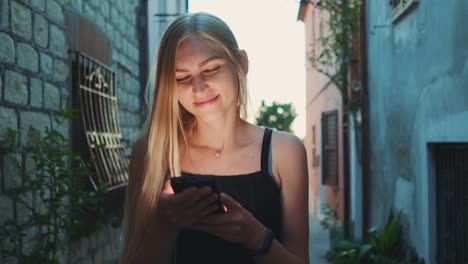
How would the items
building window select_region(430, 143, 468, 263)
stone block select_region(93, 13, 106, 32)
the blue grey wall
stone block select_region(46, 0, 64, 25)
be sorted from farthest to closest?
stone block select_region(93, 13, 106, 32), building window select_region(430, 143, 468, 263), the blue grey wall, stone block select_region(46, 0, 64, 25)

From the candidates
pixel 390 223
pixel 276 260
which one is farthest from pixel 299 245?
pixel 390 223

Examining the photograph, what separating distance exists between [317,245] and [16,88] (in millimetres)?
6528

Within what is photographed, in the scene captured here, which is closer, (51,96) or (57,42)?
(51,96)

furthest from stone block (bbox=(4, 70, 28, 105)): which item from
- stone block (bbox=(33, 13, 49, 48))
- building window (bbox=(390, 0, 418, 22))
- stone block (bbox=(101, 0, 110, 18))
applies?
building window (bbox=(390, 0, 418, 22))

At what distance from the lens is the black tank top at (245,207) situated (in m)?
1.61

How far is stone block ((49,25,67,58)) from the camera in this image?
368 cm

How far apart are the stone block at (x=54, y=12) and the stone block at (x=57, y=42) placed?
5 centimetres

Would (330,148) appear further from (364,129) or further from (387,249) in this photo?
(387,249)

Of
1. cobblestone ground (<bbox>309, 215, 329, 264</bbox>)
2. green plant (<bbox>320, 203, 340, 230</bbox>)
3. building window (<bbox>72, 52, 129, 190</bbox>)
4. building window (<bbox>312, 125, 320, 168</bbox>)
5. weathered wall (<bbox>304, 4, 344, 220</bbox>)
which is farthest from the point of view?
building window (<bbox>312, 125, 320, 168</bbox>)

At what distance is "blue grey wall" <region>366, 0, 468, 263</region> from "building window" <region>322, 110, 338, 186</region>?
2.96 meters

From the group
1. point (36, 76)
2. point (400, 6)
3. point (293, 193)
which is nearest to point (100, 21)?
point (36, 76)

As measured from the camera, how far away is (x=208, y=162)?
1.71m

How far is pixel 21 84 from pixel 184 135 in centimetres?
175

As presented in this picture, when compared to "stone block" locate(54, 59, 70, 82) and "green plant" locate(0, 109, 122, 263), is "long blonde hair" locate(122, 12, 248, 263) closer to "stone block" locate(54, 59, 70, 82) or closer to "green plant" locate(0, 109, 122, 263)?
"green plant" locate(0, 109, 122, 263)
